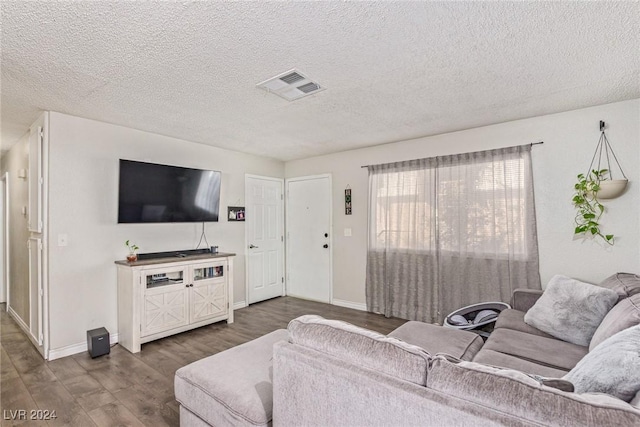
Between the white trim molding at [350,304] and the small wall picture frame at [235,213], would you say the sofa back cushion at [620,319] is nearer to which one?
the white trim molding at [350,304]

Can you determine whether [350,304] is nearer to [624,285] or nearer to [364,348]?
[624,285]

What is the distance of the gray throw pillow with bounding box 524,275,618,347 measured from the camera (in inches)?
84.7

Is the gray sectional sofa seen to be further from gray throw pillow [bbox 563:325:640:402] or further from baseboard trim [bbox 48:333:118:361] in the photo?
baseboard trim [bbox 48:333:118:361]

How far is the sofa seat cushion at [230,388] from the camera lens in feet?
4.85

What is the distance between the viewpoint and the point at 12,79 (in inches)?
93.0

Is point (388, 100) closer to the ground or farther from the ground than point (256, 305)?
farther from the ground

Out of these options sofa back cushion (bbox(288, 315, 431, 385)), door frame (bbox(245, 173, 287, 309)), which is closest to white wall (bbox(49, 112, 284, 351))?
door frame (bbox(245, 173, 287, 309))

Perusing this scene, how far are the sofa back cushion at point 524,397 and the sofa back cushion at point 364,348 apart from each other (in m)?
0.06

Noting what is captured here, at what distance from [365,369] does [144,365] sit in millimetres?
2621

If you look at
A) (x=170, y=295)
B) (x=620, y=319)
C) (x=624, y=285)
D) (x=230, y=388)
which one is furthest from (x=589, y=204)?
(x=170, y=295)

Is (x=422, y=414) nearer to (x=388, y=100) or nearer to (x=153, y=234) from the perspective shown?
(x=388, y=100)

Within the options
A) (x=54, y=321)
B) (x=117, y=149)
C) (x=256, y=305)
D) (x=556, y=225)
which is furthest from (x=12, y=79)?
(x=556, y=225)

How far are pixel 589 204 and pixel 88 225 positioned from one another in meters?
5.17

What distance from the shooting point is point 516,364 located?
183cm
